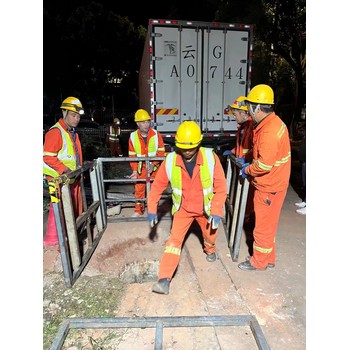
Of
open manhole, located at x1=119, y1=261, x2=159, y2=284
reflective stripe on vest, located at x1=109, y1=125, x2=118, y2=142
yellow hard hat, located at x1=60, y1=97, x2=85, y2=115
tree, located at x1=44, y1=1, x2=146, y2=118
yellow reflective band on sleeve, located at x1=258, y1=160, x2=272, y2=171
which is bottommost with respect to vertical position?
open manhole, located at x1=119, y1=261, x2=159, y2=284

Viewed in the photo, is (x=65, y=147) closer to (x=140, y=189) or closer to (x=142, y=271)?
(x=140, y=189)

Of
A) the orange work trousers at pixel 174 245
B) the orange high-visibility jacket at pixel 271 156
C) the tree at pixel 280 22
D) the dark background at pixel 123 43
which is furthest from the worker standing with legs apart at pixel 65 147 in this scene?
the dark background at pixel 123 43

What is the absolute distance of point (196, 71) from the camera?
7188mm

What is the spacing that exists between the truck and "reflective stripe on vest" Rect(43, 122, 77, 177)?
3651mm

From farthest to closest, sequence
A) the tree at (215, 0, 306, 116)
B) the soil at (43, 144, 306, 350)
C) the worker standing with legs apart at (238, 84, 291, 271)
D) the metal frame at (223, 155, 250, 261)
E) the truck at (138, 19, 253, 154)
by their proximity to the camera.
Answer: the tree at (215, 0, 306, 116)
the truck at (138, 19, 253, 154)
the metal frame at (223, 155, 250, 261)
the worker standing with legs apart at (238, 84, 291, 271)
the soil at (43, 144, 306, 350)

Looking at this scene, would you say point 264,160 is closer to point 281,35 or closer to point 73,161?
point 73,161

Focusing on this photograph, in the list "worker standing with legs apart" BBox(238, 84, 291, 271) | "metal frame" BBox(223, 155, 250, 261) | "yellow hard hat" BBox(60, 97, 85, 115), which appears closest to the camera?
"worker standing with legs apart" BBox(238, 84, 291, 271)

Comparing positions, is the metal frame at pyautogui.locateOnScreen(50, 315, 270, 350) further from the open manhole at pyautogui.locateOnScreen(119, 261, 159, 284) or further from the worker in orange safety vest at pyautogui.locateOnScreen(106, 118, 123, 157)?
the worker in orange safety vest at pyautogui.locateOnScreen(106, 118, 123, 157)

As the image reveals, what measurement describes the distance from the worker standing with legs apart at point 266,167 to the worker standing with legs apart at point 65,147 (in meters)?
2.12

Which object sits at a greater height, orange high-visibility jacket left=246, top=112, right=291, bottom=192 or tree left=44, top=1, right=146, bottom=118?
tree left=44, top=1, right=146, bottom=118

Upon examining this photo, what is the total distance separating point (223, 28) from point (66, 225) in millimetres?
5789

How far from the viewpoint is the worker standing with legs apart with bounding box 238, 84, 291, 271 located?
10.4 feet

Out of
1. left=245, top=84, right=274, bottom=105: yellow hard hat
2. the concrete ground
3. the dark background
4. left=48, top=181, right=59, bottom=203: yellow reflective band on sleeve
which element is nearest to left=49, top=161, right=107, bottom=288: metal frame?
left=48, top=181, right=59, bottom=203: yellow reflective band on sleeve

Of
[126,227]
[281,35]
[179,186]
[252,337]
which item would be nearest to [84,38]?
[281,35]
